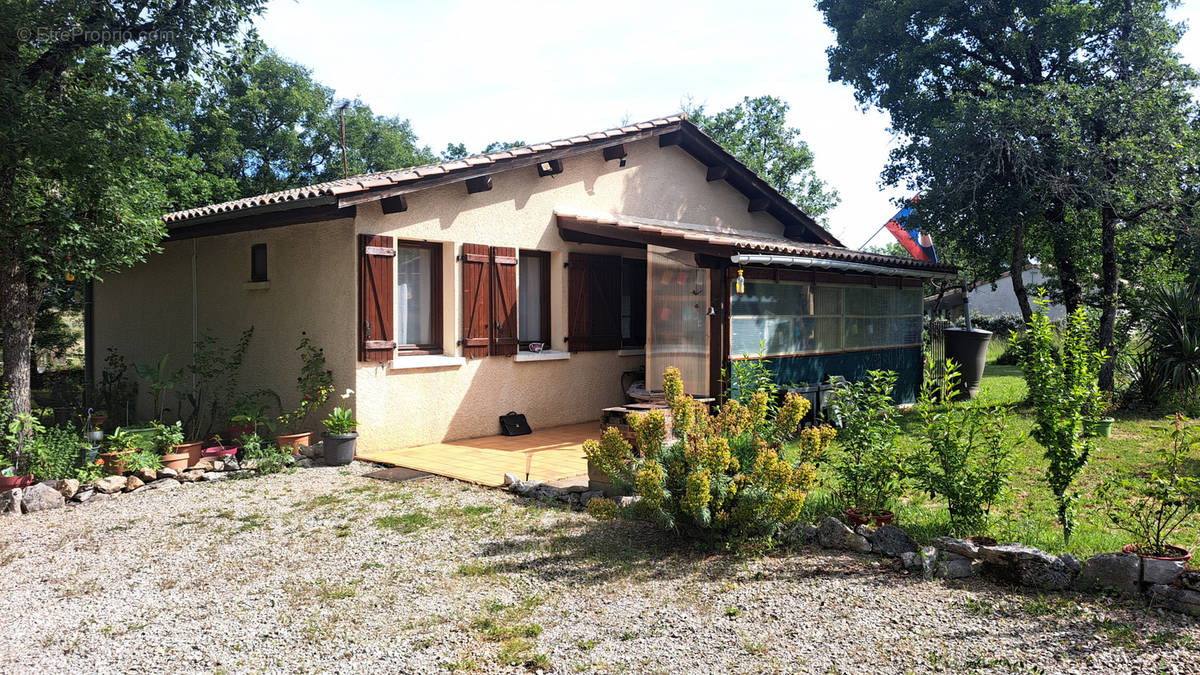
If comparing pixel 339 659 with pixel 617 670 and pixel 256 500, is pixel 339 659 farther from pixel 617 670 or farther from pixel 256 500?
pixel 256 500

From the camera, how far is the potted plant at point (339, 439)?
8.20 m

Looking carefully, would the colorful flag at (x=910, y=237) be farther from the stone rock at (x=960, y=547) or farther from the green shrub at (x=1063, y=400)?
the stone rock at (x=960, y=547)

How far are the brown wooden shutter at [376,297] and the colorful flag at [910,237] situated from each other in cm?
852

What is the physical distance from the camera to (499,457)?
8453 mm

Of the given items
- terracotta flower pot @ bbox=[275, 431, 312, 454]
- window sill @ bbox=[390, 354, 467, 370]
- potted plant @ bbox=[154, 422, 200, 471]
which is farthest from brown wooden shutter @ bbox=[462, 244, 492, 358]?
potted plant @ bbox=[154, 422, 200, 471]

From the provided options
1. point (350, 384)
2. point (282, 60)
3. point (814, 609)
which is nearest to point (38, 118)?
point (350, 384)

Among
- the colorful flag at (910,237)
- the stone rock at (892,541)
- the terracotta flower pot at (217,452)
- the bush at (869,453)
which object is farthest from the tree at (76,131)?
the colorful flag at (910,237)

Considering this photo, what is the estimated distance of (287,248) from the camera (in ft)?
30.5

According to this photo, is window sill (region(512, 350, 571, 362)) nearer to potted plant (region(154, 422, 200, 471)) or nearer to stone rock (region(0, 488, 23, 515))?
potted plant (region(154, 422, 200, 471))

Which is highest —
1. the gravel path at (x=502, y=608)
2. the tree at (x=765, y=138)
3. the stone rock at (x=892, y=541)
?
the tree at (x=765, y=138)

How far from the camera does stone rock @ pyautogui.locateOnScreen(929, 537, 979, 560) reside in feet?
15.3

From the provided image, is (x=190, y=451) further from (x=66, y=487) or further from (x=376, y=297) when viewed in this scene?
(x=376, y=297)

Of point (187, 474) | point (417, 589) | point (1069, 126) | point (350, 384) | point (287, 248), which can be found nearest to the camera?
point (417, 589)

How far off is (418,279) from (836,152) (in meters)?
19.1
